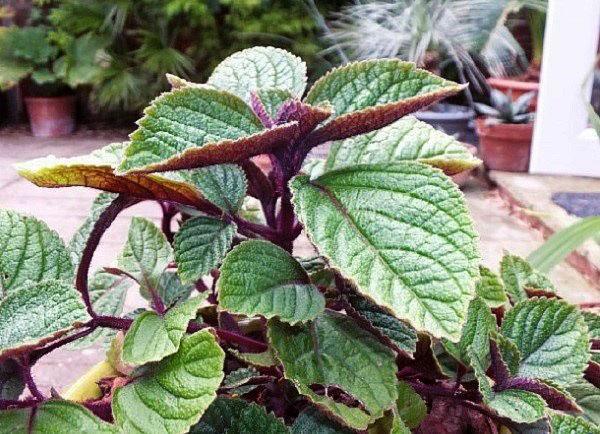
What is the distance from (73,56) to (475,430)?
166 inches

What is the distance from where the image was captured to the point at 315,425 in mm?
374

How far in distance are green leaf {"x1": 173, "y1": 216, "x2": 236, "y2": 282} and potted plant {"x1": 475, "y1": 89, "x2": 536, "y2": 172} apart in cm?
272

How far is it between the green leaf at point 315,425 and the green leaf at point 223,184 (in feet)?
0.40

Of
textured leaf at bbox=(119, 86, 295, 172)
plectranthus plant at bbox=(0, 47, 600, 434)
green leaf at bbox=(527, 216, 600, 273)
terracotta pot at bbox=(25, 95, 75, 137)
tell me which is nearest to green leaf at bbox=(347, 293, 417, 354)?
plectranthus plant at bbox=(0, 47, 600, 434)

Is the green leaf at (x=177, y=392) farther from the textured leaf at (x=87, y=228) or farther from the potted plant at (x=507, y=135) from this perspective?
the potted plant at (x=507, y=135)

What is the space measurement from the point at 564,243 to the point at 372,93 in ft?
1.45

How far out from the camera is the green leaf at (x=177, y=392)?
31 centimetres

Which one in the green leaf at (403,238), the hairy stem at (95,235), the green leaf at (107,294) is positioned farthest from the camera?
the green leaf at (107,294)

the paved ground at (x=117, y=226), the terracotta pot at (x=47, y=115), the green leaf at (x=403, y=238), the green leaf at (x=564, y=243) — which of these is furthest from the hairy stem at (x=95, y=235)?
the terracotta pot at (x=47, y=115)

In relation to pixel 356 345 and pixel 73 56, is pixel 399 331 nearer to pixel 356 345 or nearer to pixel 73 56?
pixel 356 345

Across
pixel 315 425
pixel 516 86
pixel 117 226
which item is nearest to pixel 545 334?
pixel 315 425

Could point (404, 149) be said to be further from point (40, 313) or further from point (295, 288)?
point (40, 313)

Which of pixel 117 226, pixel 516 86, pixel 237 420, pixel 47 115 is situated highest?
pixel 237 420

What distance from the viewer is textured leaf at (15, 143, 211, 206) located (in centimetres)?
36
